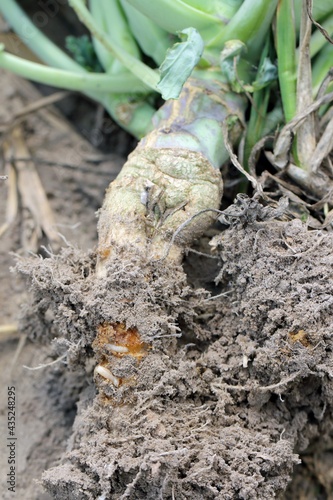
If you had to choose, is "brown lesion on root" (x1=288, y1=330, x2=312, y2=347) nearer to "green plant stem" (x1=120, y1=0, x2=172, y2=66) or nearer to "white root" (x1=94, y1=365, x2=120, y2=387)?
"white root" (x1=94, y1=365, x2=120, y2=387)

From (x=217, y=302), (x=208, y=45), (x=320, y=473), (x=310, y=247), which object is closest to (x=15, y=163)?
(x=208, y=45)

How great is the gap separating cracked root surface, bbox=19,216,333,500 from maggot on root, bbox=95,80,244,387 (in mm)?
48

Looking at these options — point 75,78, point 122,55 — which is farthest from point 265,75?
point 75,78

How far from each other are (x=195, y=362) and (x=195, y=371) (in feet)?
0.08

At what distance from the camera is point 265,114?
1.31 metres

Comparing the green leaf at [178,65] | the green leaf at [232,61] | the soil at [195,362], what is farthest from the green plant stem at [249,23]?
the soil at [195,362]

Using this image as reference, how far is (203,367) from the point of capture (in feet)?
3.68

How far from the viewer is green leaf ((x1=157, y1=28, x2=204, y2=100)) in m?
1.12

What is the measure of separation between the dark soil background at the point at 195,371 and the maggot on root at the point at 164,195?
0.16ft

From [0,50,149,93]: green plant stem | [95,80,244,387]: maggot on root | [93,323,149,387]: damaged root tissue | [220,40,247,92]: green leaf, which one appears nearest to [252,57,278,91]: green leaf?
[220,40,247,92]: green leaf

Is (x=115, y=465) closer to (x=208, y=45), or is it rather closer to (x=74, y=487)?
(x=74, y=487)

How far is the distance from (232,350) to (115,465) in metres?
0.32

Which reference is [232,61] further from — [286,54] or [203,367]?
[203,367]

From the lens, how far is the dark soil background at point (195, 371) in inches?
38.6
